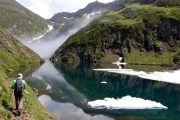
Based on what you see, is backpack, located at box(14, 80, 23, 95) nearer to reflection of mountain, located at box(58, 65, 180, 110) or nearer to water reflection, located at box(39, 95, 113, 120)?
water reflection, located at box(39, 95, 113, 120)

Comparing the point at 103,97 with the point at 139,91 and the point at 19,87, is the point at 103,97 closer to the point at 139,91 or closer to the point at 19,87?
the point at 139,91

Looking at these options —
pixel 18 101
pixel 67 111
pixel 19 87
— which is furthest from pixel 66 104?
pixel 19 87

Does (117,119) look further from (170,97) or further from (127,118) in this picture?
(170,97)

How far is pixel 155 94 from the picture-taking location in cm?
12838

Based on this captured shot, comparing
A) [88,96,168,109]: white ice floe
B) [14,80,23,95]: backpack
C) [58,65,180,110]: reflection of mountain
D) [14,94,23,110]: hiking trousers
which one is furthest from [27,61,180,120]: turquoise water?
[14,80,23,95]: backpack

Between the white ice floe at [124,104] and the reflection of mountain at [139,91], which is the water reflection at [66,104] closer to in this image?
the white ice floe at [124,104]

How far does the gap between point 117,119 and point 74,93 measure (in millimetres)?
41500

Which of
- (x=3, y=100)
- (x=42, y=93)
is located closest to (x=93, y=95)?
(x=42, y=93)


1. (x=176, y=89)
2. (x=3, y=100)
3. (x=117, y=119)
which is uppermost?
(x=3, y=100)

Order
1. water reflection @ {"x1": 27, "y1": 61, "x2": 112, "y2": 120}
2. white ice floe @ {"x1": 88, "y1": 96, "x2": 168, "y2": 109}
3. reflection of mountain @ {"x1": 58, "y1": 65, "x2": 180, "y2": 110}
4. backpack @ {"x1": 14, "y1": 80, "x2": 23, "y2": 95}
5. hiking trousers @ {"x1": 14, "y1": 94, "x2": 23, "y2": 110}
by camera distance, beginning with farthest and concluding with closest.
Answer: reflection of mountain @ {"x1": 58, "y1": 65, "x2": 180, "y2": 110} < white ice floe @ {"x1": 88, "y1": 96, "x2": 168, "y2": 109} < water reflection @ {"x1": 27, "y1": 61, "x2": 112, "y2": 120} < hiking trousers @ {"x1": 14, "y1": 94, "x2": 23, "y2": 110} < backpack @ {"x1": 14, "y1": 80, "x2": 23, "y2": 95}

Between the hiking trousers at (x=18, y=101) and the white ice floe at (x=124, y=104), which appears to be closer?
the hiking trousers at (x=18, y=101)

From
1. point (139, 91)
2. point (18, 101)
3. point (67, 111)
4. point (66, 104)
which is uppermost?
point (18, 101)

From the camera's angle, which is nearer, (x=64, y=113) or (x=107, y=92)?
(x=64, y=113)

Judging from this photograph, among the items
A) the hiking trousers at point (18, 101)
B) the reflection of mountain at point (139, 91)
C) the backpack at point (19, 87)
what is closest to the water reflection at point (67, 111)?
the reflection of mountain at point (139, 91)
